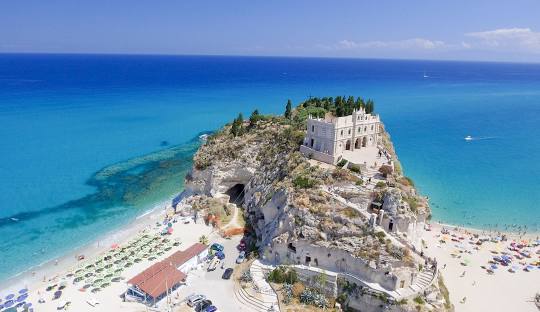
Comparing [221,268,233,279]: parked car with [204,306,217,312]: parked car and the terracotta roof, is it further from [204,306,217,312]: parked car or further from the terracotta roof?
[204,306,217,312]: parked car

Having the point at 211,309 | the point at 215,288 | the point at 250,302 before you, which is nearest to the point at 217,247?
the point at 215,288

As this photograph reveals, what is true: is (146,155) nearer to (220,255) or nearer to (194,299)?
(220,255)

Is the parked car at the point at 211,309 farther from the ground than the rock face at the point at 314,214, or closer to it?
closer to it

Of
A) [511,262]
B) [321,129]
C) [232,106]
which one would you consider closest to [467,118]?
[232,106]

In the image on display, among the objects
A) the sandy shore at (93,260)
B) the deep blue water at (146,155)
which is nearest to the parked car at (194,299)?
the sandy shore at (93,260)

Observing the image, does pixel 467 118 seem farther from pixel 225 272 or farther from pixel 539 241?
pixel 225 272

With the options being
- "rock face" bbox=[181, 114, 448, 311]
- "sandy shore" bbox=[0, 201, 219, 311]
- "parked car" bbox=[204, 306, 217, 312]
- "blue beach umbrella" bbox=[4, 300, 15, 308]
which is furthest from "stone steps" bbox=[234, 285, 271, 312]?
"blue beach umbrella" bbox=[4, 300, 15, 308]

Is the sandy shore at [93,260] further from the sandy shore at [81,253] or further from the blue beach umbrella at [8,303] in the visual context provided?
the blue beach umbrella at [8,303]

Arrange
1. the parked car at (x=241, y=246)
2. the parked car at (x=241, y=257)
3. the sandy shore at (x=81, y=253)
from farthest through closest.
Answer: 1. the parked car at (x=241, y=246)
2. the parked car at (x=241, y=257)
3. the sandy shore at (x=81, y=253)
